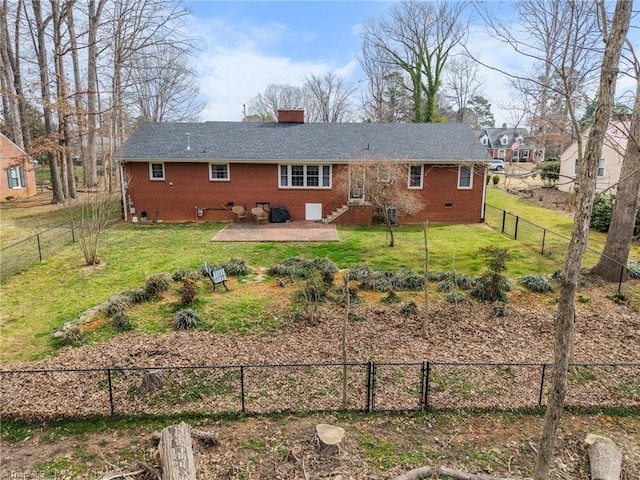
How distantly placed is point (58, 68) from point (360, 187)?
19925 millimetres

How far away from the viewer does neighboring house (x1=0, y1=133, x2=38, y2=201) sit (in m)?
25.4

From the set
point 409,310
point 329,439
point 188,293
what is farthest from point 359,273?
point 329,439

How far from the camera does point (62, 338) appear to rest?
26.3 ft

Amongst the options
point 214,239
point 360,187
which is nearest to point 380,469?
point 214,239

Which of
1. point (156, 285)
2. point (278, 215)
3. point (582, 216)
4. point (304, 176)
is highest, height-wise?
point (304, 176)

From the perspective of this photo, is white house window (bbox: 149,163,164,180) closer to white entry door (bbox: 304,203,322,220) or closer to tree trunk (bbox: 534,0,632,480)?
white entry door (bbox: 304,203,322,220)

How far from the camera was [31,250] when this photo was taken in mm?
14359

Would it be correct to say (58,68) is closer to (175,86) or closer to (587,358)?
(175,86)

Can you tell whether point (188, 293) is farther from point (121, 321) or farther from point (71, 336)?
point (71, 336)

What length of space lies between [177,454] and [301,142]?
18210 millimetres

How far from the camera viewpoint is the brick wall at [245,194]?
66.3ft

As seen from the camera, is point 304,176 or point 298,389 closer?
point 298,389

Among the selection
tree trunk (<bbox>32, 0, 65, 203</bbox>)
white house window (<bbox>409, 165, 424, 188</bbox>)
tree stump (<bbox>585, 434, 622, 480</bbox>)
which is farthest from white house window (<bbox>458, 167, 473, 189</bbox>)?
tree trunk (<bbox>32, 0, 65, 203</bbox>)

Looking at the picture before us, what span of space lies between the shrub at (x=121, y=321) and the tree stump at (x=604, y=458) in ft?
26.9
